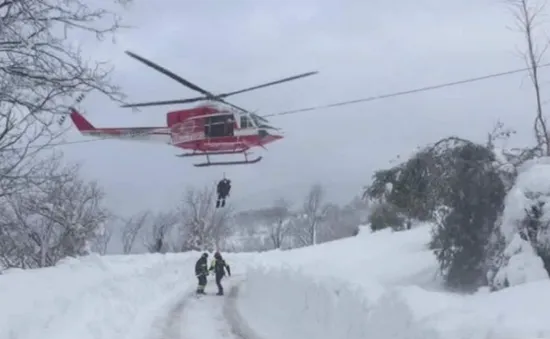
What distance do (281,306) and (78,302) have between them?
521 cm

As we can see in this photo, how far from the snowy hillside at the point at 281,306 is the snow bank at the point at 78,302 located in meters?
0.03

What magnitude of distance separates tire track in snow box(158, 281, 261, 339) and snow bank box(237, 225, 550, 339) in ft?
1.39

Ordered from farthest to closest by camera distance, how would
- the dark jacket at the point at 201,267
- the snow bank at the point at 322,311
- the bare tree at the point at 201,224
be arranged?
the bare tree at the point at 201,224
the dark jacket at the point at 201,267
the snow bank at the point at 322,311

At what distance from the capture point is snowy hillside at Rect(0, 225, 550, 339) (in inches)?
349

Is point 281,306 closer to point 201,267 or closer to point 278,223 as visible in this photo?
point 201,267

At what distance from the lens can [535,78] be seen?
65.8ft

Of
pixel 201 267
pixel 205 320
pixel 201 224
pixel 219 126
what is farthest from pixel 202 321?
pixel 201 224

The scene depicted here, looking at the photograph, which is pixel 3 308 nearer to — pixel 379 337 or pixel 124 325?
pixel 124 325

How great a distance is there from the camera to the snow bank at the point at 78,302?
1150 centimetres

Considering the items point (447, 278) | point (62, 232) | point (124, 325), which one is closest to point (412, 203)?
point (447, 278)

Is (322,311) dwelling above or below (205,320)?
above

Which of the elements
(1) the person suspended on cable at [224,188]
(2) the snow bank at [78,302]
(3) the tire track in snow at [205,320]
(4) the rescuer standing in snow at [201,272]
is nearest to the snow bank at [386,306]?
(3) the tire track in snow at [205,320]

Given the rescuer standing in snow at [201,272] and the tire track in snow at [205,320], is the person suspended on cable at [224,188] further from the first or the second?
the rescuer standing in snow at [201,272]

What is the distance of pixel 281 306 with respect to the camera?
1748cm
